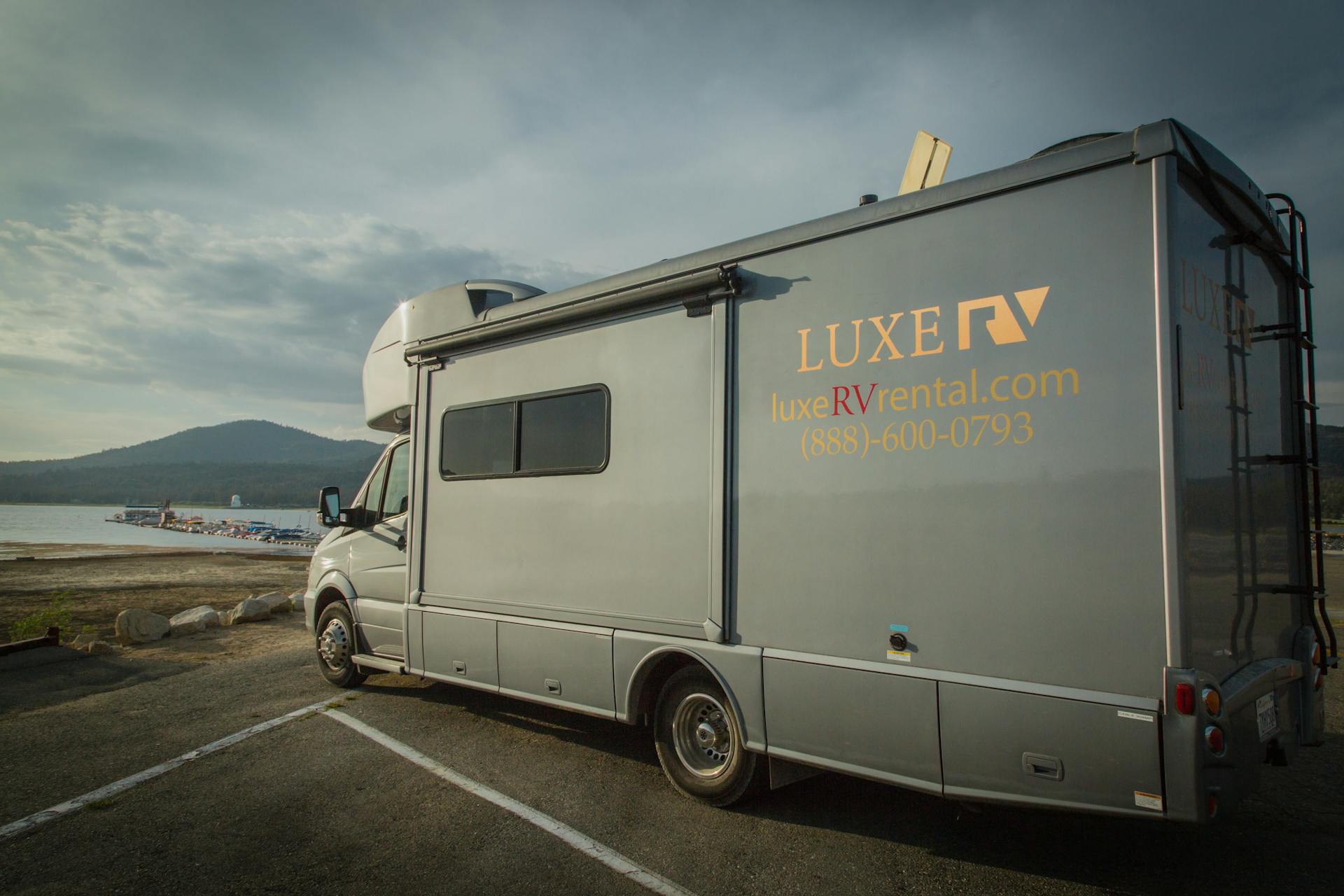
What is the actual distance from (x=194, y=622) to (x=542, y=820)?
925cm

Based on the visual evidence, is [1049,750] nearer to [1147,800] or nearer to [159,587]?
[1147,800]

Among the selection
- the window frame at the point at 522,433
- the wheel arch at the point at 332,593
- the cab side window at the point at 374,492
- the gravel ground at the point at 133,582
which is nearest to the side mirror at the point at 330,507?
the cab side window at the point at 374,492

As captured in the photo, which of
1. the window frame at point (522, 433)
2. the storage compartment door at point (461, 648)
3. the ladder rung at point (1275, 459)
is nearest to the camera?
the ladder rung at point (1275, 459)

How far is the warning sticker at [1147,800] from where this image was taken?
9.43 ft

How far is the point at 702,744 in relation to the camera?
14.6 ft

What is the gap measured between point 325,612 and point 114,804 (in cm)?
296

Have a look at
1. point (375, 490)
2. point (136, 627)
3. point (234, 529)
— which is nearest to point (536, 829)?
point (375, 490)

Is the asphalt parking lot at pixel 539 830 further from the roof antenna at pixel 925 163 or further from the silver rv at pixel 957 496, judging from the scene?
the roof antenna at pixel 925 163

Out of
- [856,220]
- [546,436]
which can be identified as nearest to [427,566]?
[546,436]

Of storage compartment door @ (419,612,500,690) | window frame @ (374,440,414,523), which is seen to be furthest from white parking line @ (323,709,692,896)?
window frame @ (374,440,414,523)

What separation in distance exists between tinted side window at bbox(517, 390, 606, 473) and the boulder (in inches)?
372

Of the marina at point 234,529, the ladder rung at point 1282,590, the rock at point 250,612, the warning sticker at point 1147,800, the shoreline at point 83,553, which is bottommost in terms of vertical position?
the marina at point 234,529

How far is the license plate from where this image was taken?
3.37 meters

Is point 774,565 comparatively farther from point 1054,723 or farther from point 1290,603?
point 1290,603
